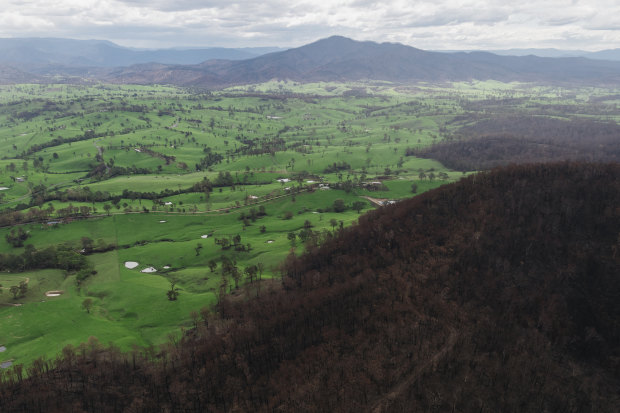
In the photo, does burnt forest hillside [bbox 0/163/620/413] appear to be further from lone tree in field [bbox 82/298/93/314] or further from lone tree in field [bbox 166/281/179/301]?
lone tree in field [bbox 82/298/93/314]

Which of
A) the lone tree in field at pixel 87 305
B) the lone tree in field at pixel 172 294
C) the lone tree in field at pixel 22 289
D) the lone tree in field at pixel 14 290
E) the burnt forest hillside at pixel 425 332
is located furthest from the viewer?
the lone tree in field at pixel 22 289

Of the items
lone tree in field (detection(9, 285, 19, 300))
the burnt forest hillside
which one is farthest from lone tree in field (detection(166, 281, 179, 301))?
lone tree in field (detection(9, 285, 19, 300))

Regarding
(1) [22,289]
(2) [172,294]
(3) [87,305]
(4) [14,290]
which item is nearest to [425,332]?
(2) [172,294]

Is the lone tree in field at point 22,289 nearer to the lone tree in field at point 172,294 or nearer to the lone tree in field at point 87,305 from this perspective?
the lone tree in field at point 87,305

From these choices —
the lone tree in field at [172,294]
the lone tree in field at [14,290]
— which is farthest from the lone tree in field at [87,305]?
the lone tree in field at [14,290]

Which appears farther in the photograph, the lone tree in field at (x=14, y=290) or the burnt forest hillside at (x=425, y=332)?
the lone tree in field at (x=14, y=290)

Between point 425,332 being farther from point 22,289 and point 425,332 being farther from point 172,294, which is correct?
point 22,289

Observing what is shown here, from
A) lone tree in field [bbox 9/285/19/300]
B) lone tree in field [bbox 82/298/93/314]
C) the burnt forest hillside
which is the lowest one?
lone tree in field [bbox 82/298/93/314]

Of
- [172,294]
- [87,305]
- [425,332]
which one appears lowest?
[87,305]

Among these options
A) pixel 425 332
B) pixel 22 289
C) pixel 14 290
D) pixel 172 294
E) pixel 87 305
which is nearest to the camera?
pixel 425 332
